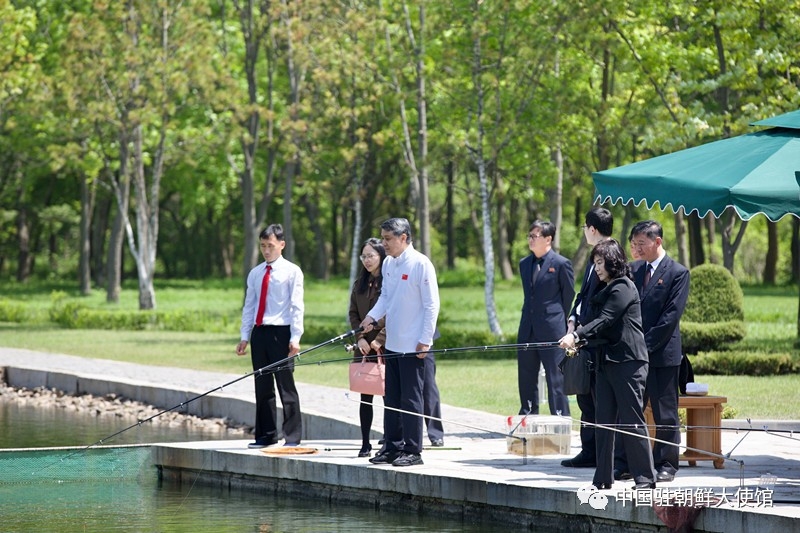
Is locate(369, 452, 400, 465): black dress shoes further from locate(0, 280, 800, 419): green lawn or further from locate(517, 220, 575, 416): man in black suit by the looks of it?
locate(517, 220, 575, 416): man in black suit

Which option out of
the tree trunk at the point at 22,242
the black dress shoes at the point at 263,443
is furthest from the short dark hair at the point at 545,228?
the tree trunk at the point at 22,242

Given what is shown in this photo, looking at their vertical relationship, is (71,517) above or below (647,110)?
below

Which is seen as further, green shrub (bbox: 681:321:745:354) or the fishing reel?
green shrub (bbox: 681:321:745:354)

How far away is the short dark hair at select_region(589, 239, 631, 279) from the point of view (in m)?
8.49

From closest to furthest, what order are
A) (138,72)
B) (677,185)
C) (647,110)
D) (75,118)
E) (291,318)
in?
(677,185) < (291,318) < (647,110) < (138,72) < (75,118)

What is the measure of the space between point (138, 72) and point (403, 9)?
793cm

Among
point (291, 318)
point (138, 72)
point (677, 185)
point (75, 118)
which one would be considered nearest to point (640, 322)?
point (677, 185)

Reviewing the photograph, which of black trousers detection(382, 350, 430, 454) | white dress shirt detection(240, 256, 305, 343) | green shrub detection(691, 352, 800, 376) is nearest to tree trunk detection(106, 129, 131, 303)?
green shrub detection(691, 352, 800, 376)

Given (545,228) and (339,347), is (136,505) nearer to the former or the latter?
(545,228)

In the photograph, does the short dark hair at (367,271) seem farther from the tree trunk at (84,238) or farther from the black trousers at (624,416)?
the tree trunk at (84,238)

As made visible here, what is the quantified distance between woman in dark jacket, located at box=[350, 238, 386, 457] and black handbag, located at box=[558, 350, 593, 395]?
5.86 ft

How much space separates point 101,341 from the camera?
25.3m

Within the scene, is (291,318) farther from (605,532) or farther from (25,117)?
(25,117)

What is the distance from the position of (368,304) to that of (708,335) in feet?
31.8
